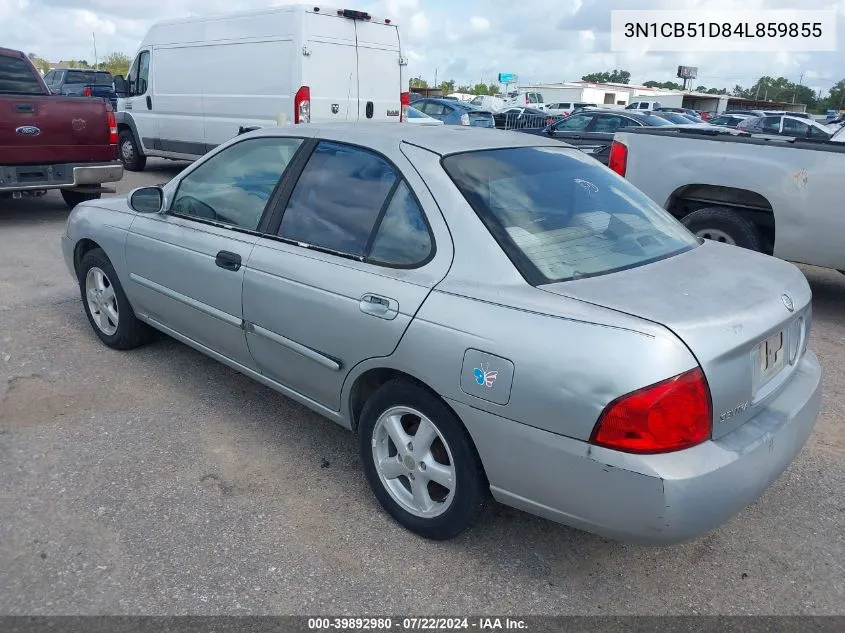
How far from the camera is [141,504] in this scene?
302 cm

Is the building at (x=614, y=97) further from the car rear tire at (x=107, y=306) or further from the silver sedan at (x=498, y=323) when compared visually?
the silver sedan at (x=498, y=323)

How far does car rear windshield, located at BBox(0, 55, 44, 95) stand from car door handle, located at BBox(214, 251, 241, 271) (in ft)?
20.7

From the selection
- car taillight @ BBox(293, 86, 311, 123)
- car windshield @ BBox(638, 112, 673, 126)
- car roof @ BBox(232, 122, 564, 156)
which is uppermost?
car windshield @ BBox(638, 112, 673, 126)

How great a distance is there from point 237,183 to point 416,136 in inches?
44.9

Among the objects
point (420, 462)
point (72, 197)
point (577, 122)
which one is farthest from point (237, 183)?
point (577, 122)

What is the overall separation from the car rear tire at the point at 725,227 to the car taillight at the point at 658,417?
408cm

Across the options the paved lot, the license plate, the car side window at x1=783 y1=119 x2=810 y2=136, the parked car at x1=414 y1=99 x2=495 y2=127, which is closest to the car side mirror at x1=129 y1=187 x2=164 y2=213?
the paved lot

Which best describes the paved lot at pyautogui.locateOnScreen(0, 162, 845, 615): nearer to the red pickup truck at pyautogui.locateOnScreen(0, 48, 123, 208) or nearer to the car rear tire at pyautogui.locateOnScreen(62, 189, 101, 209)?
the red pickup truck at pyautogui.locateOnScreen(0, 48, 123, 208)

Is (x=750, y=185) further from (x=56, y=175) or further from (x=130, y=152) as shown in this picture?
(x=130, y=152)

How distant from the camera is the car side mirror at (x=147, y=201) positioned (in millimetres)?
4031

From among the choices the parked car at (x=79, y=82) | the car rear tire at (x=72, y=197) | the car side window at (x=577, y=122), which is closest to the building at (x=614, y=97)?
the parked car at (x=79, y=82)

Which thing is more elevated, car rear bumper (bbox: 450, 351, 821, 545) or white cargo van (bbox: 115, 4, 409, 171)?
white cargo van (bbox: 115, 4, 409, 171)

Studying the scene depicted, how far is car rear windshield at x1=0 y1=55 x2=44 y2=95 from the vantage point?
8195 millimetres

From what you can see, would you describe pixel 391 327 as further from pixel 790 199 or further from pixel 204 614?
pixel 790 199
